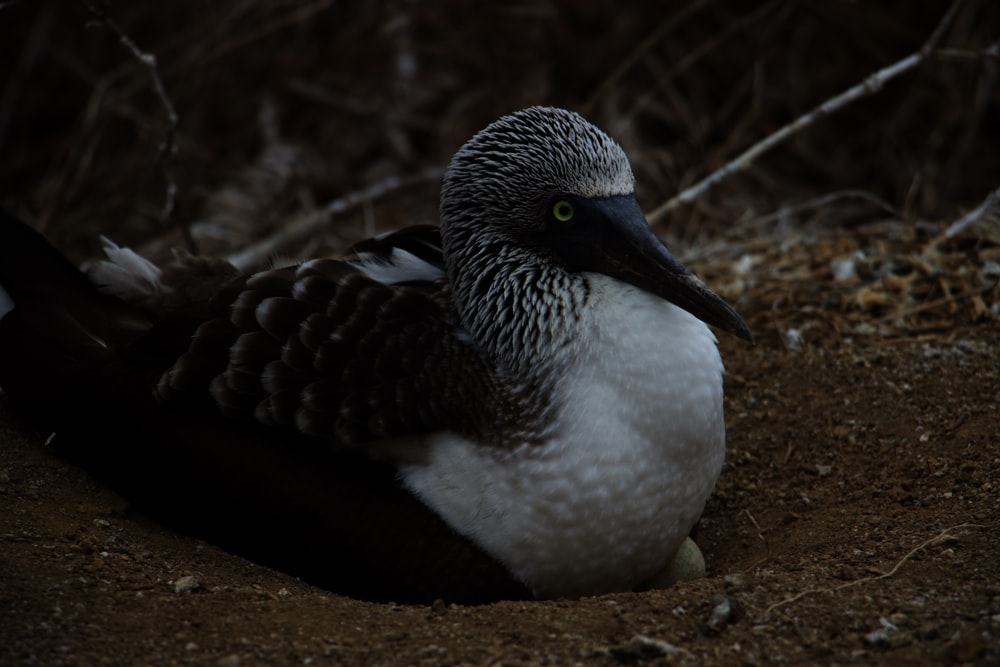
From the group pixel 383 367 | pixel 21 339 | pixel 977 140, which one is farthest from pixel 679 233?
pixel 21 339

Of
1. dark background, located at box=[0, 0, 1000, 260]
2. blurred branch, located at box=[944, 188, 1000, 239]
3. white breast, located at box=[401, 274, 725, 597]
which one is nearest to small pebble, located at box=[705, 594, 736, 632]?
white breast, located at box=[401, 274, 725, 597]

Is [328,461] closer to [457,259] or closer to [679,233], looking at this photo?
[457,259]

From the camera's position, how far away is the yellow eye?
13.3 feet

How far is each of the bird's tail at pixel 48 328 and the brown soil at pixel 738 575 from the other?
9.2 inches

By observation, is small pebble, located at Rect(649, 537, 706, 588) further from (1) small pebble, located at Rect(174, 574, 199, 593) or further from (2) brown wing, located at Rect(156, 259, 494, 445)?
(1) small pebble, located at Rect(174, 574, 199, 593)

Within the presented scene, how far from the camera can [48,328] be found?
4.50 metres

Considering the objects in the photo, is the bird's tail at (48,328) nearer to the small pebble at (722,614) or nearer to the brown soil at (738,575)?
the brown soil at (738,575)

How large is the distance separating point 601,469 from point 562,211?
0.99 m

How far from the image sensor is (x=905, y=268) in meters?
5.55

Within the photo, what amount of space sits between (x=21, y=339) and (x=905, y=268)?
4186mm

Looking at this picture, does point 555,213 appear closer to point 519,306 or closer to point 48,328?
point 519,306

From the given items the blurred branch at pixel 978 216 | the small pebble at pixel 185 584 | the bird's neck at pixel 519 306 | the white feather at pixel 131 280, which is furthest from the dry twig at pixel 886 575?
the white feather at pixel 131 280

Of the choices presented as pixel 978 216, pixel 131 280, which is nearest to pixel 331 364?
pixel 131 280

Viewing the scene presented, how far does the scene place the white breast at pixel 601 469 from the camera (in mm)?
3727
